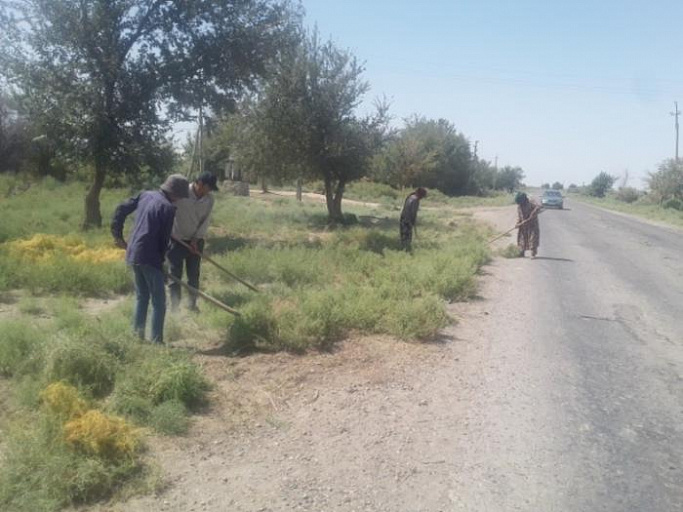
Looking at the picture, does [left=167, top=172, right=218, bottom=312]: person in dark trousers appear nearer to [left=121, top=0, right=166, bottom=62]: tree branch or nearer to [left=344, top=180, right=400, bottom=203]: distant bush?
[left=121, top=0, right=166, bottom=62]: tree branch

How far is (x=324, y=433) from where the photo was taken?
4488mm

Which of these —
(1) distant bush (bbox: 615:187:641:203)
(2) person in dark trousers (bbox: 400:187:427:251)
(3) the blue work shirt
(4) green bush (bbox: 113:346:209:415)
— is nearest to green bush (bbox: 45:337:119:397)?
(4) green bush (bbox: 113:346:209:415)

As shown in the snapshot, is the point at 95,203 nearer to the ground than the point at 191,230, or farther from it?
nearer to the ground

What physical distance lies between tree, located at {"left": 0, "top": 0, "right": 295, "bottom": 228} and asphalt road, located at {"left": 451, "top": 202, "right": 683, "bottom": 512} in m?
10.4

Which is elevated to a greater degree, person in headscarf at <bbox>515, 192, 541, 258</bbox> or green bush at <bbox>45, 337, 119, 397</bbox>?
person in headscarf at <bbox>515, 192, 541, 258</bbox>

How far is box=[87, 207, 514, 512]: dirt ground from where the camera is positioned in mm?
3635

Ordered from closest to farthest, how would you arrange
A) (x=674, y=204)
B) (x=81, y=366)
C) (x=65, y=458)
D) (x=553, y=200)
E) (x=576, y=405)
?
(x=65, y=458) → (x=81, y=366) → (x=576, y=405) → (x=553, y=200) → (x=674, y=204)

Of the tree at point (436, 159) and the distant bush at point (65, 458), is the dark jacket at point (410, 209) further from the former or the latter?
the tree at point (436, 159)

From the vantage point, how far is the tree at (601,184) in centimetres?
11425

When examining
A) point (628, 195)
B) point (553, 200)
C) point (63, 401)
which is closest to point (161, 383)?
point (63, 401)

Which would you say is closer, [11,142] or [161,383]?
[161,383]

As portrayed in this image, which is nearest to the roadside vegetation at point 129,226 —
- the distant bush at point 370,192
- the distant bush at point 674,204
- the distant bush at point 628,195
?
the distant bush at point 370,192

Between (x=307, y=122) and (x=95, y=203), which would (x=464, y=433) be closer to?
(x=95, y=203)

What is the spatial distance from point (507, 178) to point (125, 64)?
107269mm
